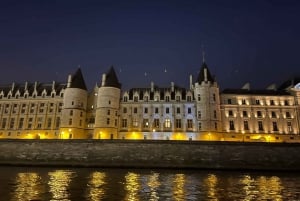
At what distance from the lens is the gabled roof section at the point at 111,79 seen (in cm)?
5522

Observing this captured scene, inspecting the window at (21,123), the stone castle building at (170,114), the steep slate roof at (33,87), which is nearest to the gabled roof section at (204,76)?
the stone castle building at (170,114)

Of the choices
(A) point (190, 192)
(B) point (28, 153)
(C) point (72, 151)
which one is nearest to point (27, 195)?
(A) point (190, 192)

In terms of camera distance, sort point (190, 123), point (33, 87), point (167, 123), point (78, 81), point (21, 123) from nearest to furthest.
Result: point (190, 123) → point (167, 123) → point (78, 81) → point (21, 123) → point (33, 87)

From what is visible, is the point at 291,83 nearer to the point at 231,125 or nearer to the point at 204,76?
the point at 231,125

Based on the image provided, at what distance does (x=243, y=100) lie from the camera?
5594cm

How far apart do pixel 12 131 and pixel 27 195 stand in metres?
53.6

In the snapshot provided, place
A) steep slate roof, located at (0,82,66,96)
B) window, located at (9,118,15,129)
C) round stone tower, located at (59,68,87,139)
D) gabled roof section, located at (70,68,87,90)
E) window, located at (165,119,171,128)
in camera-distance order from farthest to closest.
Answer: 1. steep slate roof, located at (0,82,66,96)
2. window, located at (9,118,15,129)
3. gabled roof section, located at (70,68,87,90)
4. window, located at (165,119,171,128)
5. round stone tower, located at (59,68,87,139)

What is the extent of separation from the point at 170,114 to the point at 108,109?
1418cm

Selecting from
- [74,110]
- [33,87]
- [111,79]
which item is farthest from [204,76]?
[33,87]

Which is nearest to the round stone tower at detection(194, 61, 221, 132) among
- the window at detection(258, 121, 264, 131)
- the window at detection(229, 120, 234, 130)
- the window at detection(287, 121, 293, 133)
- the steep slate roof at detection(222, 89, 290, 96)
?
the window at detection(229, 120, 234, 130)

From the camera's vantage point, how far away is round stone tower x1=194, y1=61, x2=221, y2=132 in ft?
171

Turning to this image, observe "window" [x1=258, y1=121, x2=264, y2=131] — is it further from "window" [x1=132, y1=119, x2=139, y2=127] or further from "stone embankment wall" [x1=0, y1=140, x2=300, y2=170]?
"window" [x1=132, y1=119, x2=139, y2=127]

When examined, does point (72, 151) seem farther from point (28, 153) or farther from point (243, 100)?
point (243, 100)

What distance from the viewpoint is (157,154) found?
1452 inches
